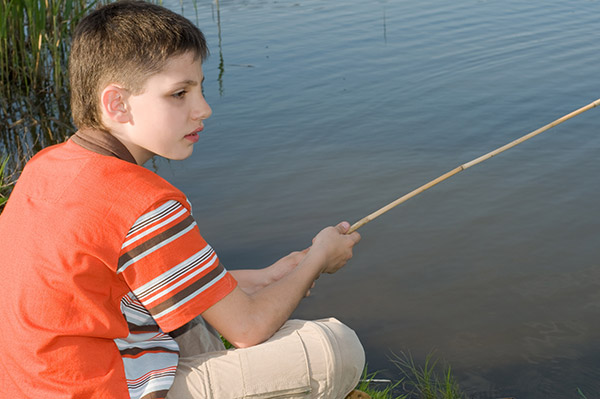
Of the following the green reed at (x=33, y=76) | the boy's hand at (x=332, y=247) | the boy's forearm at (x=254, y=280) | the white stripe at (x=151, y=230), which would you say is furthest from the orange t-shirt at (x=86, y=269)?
the green reed at (x=33, y=76)

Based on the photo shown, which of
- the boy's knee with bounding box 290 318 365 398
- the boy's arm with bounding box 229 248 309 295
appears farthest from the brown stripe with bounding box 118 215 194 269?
the boy's arm with bounding box 229 248 309 295

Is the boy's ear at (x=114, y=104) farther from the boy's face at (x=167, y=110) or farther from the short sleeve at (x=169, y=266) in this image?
the short sleeve at (x=169, y=266)

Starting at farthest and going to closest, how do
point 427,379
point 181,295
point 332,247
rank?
point 427,379 → point 332,247 → point 181,295

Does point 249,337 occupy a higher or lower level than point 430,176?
higher

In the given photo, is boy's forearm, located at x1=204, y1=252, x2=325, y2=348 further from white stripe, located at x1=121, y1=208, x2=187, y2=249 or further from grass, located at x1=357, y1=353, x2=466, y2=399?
grass, located at x1=357, y1=353, x2=466, y2=399

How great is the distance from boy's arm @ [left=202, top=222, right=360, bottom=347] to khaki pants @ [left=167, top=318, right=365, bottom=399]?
0.05m

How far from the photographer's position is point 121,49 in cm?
188

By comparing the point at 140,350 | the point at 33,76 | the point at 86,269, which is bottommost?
the point at 33,76

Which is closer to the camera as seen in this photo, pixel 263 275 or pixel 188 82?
pixel 188 82

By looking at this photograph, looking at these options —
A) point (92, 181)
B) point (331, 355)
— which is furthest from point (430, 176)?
point (92, 181)

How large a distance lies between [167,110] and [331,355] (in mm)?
786

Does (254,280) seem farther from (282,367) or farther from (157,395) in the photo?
(157,395)

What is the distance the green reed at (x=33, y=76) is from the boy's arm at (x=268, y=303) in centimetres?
413

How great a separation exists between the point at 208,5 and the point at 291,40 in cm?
216
